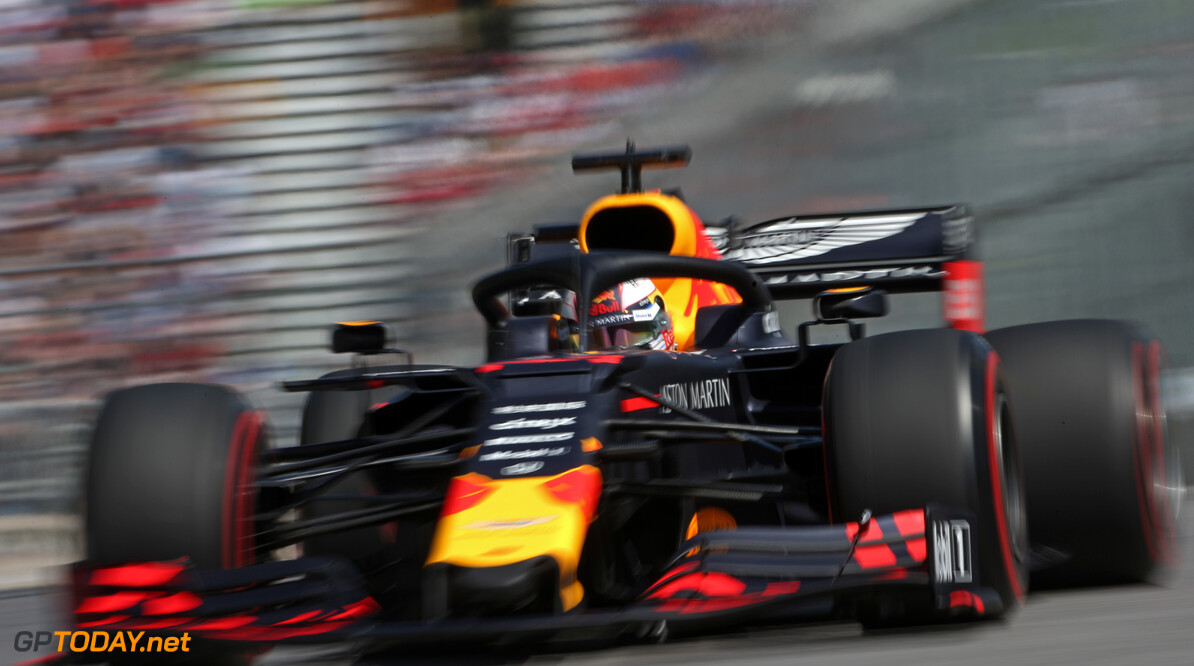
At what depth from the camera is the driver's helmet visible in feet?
15.2

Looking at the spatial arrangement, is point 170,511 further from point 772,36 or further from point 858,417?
point 772,36

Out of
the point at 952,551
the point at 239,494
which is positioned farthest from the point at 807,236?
the point at 239,494

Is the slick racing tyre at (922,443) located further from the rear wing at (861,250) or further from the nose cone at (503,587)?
the rear wing at (861,250)

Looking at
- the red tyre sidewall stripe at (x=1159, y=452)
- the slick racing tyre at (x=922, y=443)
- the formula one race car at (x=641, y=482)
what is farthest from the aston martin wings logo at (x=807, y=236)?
the slick racing tyre at (x=922, y=443)

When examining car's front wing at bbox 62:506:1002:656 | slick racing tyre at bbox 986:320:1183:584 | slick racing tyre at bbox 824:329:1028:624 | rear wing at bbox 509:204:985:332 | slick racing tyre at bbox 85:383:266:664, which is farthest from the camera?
rear wing at bbox 509:204:985:332

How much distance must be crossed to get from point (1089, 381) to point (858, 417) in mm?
1157

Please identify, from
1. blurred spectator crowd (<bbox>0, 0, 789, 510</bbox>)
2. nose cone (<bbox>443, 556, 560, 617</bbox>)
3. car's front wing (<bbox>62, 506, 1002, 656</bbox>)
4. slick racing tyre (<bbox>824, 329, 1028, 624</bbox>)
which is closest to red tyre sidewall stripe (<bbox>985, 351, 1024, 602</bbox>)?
slick racing tyre (<bbox>824, 329, 1028, 624</bbox>)

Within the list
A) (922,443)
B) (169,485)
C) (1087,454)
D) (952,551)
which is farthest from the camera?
(1087,454)

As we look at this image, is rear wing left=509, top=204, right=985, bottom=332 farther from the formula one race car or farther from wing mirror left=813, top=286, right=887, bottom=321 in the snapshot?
wing mirror left=813, top=286, right=887, bottom=321

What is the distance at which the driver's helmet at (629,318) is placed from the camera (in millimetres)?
4633

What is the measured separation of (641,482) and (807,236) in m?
2.98

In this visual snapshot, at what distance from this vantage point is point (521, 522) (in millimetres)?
3482

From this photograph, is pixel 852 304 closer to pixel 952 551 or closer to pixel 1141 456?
pixel 1141 456

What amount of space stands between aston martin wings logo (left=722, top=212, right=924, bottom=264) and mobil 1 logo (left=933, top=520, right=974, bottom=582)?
112 inches
